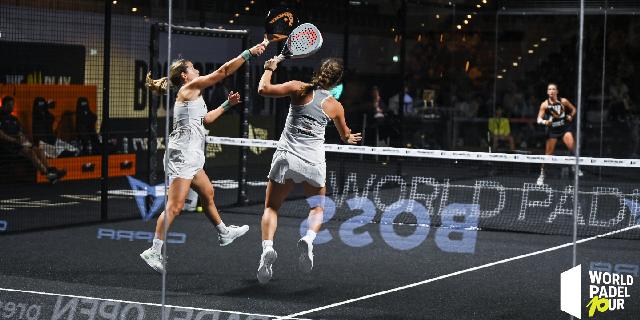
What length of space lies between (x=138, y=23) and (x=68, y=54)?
4.57 ft

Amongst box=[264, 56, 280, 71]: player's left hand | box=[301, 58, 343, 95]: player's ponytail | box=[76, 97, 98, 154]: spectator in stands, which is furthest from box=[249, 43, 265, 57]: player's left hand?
box=[76, 97, 98, 154]: spectator in stands

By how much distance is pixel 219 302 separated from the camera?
1041 centimetres

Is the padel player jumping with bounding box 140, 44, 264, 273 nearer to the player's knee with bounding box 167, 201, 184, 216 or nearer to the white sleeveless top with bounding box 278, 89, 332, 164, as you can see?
the player's knee with bounding box 167, 201, 184, 216

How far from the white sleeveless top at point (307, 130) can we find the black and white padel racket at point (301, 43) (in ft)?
1.23

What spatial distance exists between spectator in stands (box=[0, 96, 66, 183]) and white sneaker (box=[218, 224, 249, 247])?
23.8ft

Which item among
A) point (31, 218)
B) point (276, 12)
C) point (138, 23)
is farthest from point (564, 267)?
point (138, 23)

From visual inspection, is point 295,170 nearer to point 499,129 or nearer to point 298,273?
point 298,273

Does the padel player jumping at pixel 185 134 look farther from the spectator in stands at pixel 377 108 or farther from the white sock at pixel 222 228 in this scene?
the spectator in stands at pixel 377 108

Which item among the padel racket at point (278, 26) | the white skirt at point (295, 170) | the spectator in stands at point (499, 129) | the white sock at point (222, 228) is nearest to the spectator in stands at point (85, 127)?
the white sock at point (222, 228)

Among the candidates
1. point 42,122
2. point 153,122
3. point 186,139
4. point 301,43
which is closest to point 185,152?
point 186,139

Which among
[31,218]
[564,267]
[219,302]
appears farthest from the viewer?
[31,218]

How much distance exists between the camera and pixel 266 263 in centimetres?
1020

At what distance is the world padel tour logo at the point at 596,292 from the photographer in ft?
27.9

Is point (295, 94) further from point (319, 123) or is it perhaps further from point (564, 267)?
point (564, 267)
